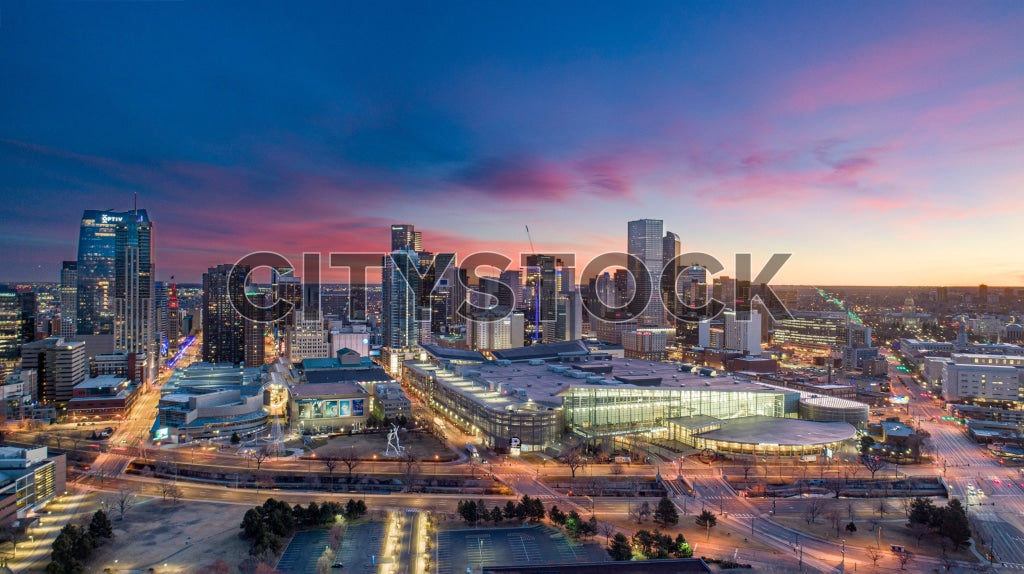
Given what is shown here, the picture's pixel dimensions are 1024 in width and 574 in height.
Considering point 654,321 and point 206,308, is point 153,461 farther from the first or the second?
point 654,321

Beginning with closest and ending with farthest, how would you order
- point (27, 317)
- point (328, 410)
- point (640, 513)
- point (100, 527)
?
point (100, 527) < point (640, 513) < point (328, 410) < point (27, 317)

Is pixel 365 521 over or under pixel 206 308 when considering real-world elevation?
under

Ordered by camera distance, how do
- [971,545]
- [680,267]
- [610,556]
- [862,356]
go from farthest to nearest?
1. [680,267]
2. [862,356]
3. [971,545]
4. [610,556]

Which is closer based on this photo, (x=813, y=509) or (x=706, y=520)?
(x=706, y=520)

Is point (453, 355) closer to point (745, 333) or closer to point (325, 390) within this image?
point (325, 390)

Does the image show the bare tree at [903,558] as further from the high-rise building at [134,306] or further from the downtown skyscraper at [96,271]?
the downtown skyscraper at [96,271]

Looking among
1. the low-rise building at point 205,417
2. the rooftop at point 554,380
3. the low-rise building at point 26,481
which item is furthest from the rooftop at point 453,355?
the low-rise building at point 26,481

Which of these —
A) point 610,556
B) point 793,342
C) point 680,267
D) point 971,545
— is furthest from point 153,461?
point 680,267

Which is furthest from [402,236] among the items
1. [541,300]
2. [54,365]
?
[54,365]
